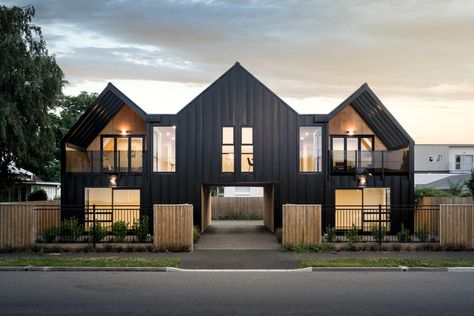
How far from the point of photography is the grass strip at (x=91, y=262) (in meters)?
16.7

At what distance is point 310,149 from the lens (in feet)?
91.3

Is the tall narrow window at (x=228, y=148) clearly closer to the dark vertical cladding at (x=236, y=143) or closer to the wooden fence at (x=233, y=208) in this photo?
the dark vertical cladding at (x=236, y=143)

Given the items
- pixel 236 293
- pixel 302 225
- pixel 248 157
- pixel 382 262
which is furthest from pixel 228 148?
pixel 236 293

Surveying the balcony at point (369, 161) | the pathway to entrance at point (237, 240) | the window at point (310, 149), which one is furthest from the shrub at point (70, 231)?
the balcony at point (369, 161)

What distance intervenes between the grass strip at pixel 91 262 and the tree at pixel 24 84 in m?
6.98

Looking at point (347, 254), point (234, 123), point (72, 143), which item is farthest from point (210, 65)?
point (347, 254)

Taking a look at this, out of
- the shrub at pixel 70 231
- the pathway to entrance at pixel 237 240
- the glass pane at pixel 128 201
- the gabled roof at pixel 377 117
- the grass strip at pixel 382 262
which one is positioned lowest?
the pathway to entrance at pixel 237 240

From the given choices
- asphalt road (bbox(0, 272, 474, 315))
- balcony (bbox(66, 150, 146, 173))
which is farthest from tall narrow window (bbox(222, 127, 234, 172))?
asphalt road (bbox(0, 272, 474, 315))

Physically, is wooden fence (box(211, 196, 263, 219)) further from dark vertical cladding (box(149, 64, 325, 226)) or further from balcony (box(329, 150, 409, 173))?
balcony (box(329, 150, 409, 173))

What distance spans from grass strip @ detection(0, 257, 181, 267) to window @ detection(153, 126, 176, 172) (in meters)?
10.3

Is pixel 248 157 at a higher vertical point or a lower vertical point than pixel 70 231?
higher

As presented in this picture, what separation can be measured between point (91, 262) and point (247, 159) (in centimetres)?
1215

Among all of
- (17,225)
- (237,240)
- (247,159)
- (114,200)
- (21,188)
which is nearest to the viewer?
(17,225)

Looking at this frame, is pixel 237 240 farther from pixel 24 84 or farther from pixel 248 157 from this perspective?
pixel 24 84
